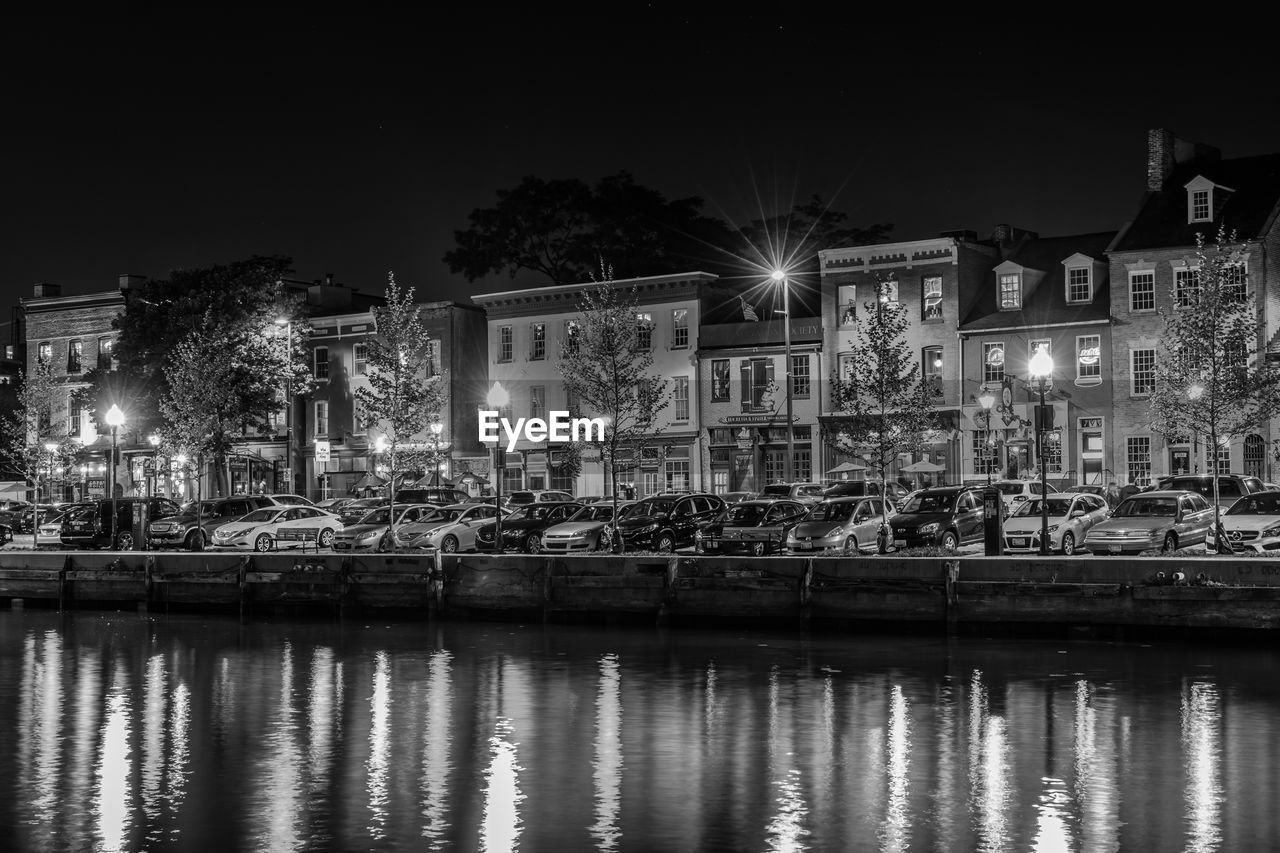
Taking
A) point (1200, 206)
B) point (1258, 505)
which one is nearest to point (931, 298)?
point (1200, 206)

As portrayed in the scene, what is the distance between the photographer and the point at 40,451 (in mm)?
78688

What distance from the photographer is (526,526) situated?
4397cm

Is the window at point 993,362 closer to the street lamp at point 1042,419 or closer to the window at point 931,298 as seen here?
the window at point 931,298

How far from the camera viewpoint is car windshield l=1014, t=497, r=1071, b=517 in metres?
39.2

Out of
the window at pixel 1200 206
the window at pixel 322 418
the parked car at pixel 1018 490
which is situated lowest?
the parked car at pixel 1018 490

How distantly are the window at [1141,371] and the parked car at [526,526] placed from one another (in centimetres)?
2383

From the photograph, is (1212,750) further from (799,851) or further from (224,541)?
(224,541)

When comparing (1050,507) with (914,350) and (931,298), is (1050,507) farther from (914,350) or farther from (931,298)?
(931,298)

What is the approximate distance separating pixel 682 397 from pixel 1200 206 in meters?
22.8

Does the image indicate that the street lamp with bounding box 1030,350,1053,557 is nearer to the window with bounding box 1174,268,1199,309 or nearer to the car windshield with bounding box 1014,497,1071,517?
the car windshield with bounding box 1014,497,1071,517

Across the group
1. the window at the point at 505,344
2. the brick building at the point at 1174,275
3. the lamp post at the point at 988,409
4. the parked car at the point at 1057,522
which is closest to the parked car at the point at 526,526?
the parked car at the point at 1057,522

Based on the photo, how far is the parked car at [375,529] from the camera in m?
46.8

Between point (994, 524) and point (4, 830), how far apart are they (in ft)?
78.3

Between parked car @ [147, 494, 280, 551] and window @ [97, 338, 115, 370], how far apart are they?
96.0ft
